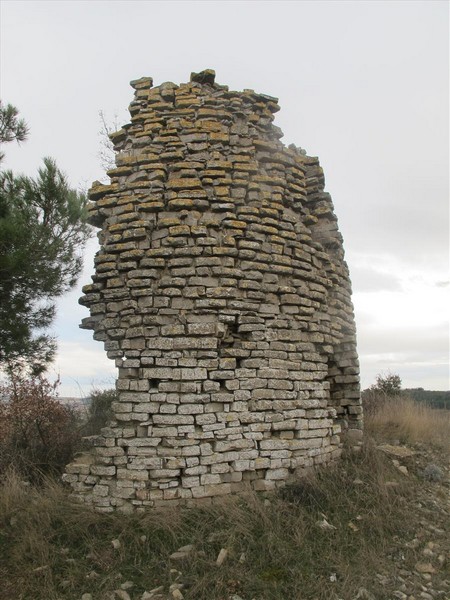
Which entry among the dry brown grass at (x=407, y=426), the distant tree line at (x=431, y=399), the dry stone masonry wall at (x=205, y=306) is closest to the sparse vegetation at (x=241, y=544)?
the dry stone masonry wall at (x=205, y=306)

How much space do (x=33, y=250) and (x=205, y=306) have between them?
2.88m

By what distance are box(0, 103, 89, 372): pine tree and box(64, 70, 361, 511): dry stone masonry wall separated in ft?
4.17

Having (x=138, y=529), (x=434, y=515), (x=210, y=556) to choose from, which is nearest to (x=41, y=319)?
(x=138, y=529)

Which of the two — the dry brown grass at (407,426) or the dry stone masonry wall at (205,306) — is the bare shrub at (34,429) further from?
the dry brown grass at (407,426)

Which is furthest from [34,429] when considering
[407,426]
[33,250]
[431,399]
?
[431,399]

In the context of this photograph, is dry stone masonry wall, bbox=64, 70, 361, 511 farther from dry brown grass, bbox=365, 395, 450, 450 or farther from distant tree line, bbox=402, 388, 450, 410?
distant tree line, bbox=402, 388, 450, 410

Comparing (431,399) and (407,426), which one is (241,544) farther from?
(431,399)

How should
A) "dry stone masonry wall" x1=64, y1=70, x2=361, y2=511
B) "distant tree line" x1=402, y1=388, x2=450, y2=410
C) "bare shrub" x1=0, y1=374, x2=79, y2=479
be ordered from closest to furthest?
1. "dry stone masonry wall" x1=64, y1=70, x2=361, y2=511
2. "bare shrub" x1=0, y1=374, x2=79, y2=479
3. "distant tree line" x1=402, y1=388, x2=450, y2=410

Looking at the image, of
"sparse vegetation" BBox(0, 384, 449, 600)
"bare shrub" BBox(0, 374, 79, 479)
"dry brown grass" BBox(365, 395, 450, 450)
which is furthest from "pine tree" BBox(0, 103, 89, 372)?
"dry brown grass" BBox(365, 395, 450, 450)

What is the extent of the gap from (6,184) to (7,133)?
977 mm

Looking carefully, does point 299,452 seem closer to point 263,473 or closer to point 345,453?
point 263,473

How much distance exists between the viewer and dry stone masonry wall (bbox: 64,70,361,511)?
182 inches

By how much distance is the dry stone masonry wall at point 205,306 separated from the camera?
4.62 m

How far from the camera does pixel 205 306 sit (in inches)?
192
